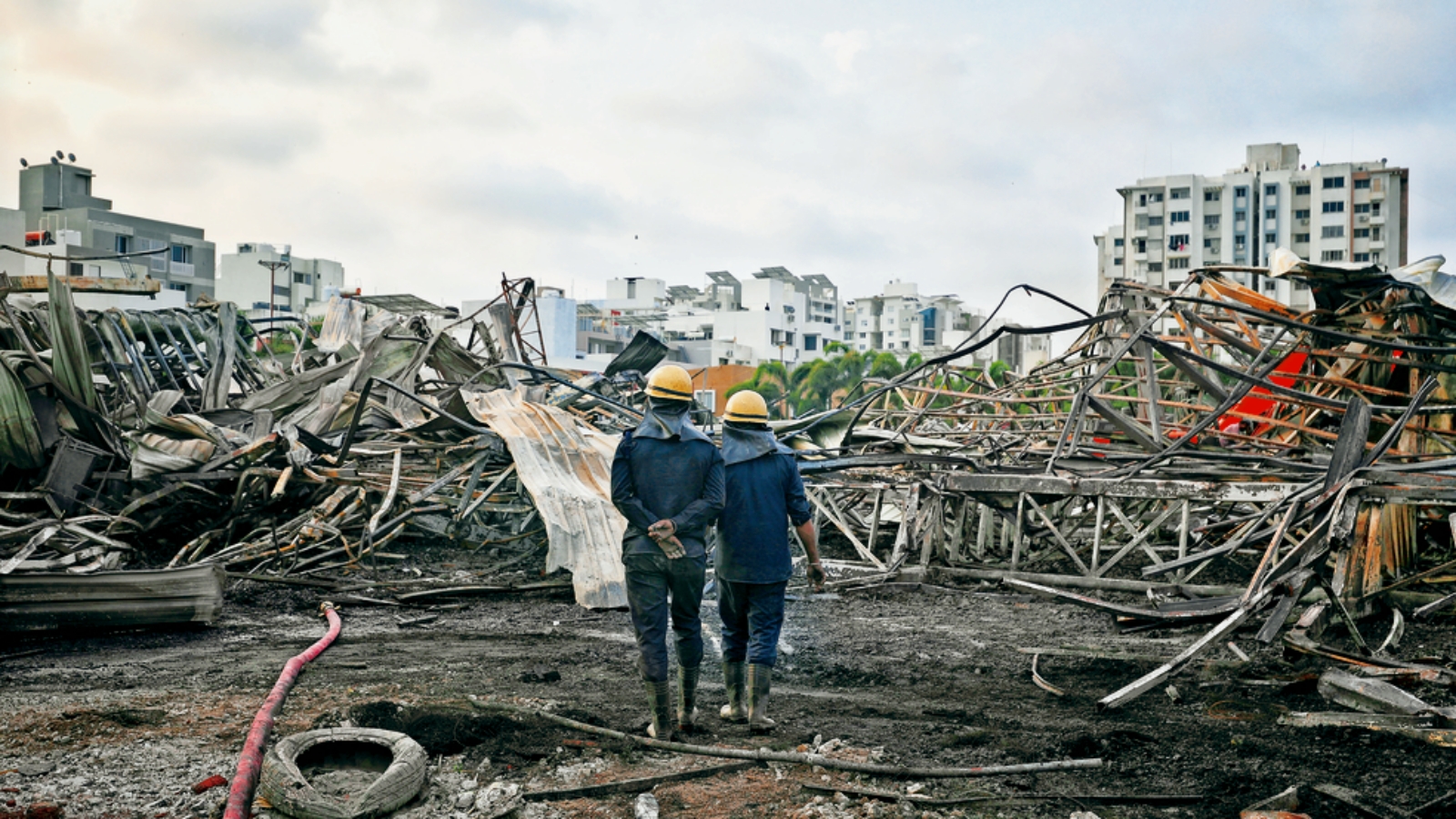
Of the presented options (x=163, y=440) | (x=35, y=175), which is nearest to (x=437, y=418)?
(x=163, y=440)

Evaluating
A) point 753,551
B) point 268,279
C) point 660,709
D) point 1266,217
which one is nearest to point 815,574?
point 753,551

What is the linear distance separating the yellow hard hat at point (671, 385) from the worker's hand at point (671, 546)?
0.81 metres

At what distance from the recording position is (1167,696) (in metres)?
6.20

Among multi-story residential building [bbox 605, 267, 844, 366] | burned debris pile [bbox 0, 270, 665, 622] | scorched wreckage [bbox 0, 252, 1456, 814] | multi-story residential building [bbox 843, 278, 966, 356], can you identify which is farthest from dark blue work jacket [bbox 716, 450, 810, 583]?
multi-story residential building [bbox 843, 278, 966, 356]

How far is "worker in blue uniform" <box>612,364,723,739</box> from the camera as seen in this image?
5.52 m

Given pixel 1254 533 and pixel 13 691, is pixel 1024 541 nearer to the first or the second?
pixel 1254 533

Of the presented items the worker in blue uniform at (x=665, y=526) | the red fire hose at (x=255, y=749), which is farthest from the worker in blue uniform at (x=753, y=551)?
the red fire hose at (x=255, y=749)

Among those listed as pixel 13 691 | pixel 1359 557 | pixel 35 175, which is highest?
pixel 35 175

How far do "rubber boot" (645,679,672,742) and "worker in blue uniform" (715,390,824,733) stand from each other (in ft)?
1.61

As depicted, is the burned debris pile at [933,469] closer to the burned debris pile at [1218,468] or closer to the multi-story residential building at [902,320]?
the burned debris pile at [1218,468]

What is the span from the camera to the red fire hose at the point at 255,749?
4.14 m

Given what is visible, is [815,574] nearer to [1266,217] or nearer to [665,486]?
[665,486]

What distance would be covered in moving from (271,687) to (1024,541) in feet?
25.4

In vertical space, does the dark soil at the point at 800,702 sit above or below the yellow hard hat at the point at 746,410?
below
